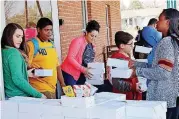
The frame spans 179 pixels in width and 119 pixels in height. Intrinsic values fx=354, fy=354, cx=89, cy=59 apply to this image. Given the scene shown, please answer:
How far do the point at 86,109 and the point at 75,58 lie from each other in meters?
2.35

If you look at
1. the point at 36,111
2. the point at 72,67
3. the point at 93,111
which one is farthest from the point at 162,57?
the point at 72,67

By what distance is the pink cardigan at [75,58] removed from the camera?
14.5 feet

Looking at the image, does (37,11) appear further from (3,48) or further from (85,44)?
(3,48)

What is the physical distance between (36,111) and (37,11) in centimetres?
328

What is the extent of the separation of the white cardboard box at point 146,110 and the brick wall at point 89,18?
4.01 meters

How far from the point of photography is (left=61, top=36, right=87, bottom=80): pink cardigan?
4.42 meters

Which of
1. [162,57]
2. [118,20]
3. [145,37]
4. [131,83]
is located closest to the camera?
[162,57]

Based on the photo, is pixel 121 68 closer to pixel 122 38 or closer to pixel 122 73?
pixel 122 73

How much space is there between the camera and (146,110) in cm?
216

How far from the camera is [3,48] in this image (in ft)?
9.59

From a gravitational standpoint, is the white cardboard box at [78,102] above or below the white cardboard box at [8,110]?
above

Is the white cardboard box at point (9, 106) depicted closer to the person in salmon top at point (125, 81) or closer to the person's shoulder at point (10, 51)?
the person's shoulder at point (10, 51)

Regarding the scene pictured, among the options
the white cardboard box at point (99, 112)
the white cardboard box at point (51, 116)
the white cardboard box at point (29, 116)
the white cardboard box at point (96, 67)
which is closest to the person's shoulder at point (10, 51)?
the white cardboard box at point (29, 116)

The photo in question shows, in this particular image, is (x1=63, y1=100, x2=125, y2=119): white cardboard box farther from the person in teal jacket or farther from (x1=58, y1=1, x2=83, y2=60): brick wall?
(x1=58, y1=1, x2=83, y2=60): brick wall
